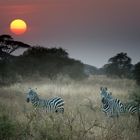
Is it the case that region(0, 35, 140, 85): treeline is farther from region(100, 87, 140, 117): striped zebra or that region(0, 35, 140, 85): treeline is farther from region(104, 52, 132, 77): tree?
region(100, 87, 140, 117): striped zebra

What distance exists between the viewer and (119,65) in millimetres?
44625

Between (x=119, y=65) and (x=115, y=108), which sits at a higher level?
(x=119, y=65)

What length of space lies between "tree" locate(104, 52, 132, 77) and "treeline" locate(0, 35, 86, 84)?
19.2 feet

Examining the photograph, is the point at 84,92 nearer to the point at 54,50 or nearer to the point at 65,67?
the point at 65,67

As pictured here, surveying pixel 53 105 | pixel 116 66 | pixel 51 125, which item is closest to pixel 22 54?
pixel 116 66

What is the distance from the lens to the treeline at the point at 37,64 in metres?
33.9

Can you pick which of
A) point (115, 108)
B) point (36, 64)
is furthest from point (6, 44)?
point (115, 108)

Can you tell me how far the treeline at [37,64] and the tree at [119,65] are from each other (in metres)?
5.84

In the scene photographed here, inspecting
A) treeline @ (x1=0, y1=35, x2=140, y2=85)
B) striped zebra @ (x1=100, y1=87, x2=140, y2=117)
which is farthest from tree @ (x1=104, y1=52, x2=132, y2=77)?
striped zebra @ (x1=100, y1=87, x2=140, y2=117)

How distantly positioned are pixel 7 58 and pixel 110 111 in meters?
22.8

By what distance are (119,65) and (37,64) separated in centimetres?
1087

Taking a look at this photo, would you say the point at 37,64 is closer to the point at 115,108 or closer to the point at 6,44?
the point at 6,44

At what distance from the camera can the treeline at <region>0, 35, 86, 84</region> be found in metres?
33.9

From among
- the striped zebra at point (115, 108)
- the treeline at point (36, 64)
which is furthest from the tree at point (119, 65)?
the striped zebra at point (115, 108)
